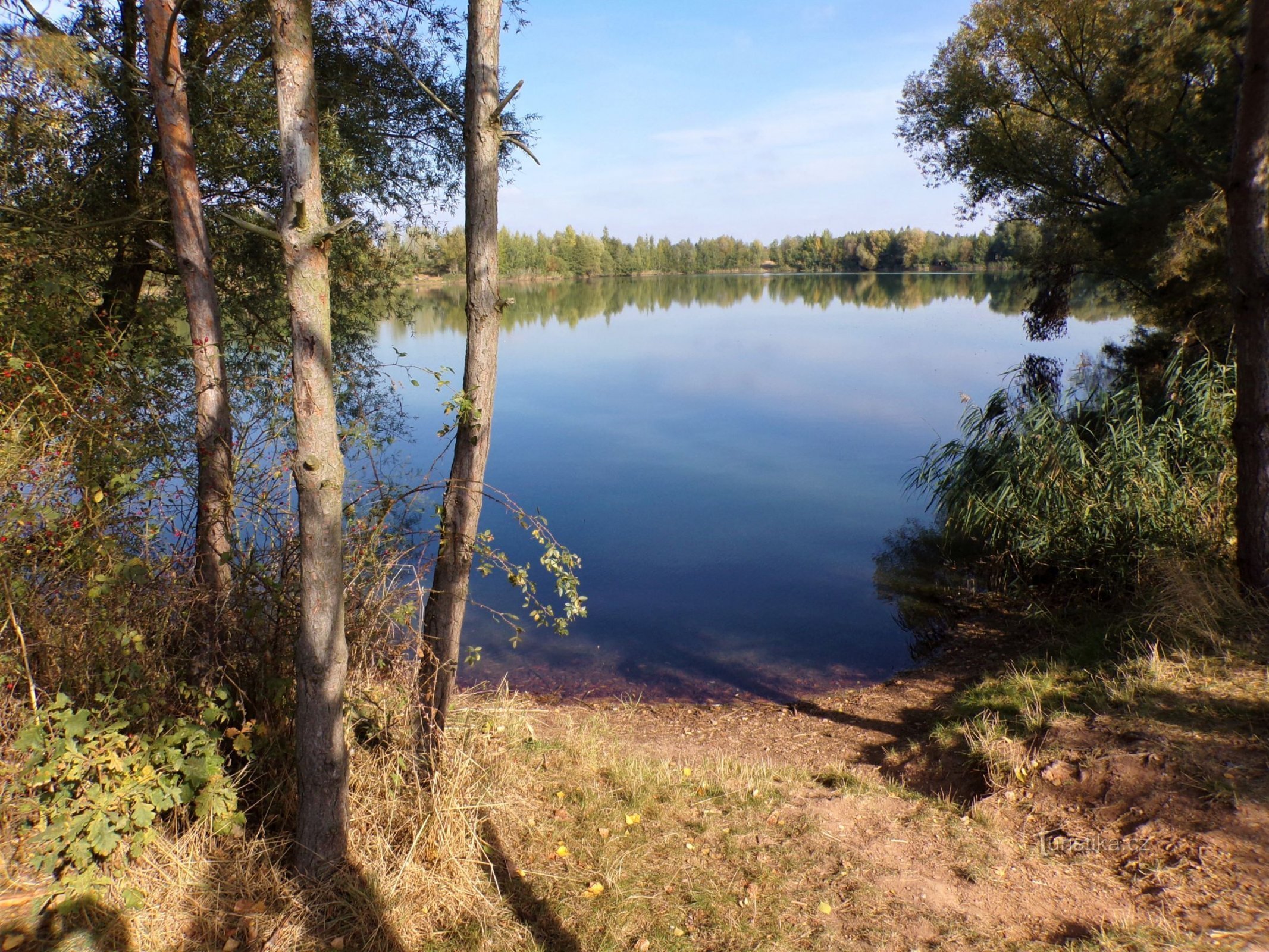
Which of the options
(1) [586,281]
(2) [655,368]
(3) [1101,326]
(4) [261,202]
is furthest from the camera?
(1) [586,281]

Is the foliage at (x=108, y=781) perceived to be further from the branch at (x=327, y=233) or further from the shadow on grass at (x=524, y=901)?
the branch at (x=327, y=233)

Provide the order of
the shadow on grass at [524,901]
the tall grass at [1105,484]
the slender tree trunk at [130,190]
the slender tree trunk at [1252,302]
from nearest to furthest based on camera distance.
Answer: the shadow on grass at [524,901] → the slender tree trunk at [1252,302] → the tall grass at [1105,484] → the slender tree trunk at [130,190]

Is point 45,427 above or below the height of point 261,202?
below

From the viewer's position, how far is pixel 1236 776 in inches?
142

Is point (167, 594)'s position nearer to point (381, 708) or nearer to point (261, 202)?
point (381, 708)

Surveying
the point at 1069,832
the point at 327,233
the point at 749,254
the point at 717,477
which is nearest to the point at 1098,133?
the point at 717,477

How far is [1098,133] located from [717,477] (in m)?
10.6

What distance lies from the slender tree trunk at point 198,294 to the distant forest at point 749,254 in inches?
2367

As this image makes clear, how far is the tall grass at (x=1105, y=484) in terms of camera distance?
6.57 meters

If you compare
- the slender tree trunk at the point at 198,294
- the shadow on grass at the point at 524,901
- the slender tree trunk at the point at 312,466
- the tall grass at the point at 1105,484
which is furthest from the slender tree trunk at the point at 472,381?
the tall grass at the point at 1105,484

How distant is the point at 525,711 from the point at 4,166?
5779mm

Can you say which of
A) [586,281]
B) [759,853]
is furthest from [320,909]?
[586,281]

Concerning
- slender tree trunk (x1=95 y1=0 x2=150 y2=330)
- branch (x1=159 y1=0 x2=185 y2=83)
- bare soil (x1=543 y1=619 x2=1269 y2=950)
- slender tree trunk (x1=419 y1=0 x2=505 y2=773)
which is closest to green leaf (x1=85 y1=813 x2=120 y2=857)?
slender tree trunk (x1=419 y1=0 x2=505 y2=773)

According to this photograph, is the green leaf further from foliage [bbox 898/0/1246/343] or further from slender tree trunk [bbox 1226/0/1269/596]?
foliage [bbox 898/0/1246/343]
